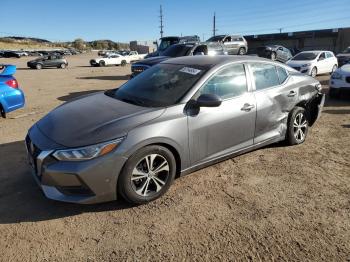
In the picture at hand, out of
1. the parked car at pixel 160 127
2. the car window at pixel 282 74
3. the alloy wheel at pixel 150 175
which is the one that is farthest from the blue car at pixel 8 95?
the car window at pixel 282 74

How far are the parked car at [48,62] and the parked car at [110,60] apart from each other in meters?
3.42

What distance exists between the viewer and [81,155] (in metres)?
3.19

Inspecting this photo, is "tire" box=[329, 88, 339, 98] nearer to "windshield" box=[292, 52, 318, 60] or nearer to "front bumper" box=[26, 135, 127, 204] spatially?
"windshield" box=[292, 52, 318, 60]

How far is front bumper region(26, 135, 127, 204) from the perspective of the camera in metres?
3.16

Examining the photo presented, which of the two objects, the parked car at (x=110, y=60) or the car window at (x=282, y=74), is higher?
the car window at (x=282, y=74)

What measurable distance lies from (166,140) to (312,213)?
5.84ft

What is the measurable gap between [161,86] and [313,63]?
13.0 metres

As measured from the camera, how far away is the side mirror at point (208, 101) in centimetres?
377

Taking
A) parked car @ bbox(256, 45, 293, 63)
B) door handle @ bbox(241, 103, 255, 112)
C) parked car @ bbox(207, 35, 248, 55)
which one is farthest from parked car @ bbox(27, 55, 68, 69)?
door handle @ bbox(241, 103, 255, 112)

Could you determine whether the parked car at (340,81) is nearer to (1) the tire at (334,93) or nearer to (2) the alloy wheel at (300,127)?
(1) the tire at (334,93)

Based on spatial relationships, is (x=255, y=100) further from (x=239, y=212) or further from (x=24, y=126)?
(x=24, y=126)

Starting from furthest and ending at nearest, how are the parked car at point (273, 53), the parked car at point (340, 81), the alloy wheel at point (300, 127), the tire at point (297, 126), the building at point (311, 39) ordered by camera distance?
the building at point (311, 39)
the parked car at point (273, 53)
the parked car at point (340, 81)
the alloy wheel at point (300, 127)
the tire at point (297, 126)

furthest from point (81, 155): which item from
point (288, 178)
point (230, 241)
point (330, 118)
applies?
point (330, 118)

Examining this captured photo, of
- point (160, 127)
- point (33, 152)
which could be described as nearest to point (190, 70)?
point (160, 127)
